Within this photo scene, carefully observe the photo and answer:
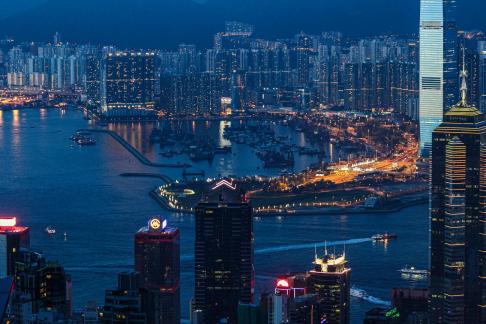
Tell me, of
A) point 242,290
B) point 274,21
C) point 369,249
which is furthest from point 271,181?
point 274,21

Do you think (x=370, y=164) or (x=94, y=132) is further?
(x=94, y=132)

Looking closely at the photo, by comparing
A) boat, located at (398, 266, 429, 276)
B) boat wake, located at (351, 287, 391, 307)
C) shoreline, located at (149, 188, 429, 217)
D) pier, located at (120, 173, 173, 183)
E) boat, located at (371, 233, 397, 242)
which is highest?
pier, located at (120, 173, 173, 183)

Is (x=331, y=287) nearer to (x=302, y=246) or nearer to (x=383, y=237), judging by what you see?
(x=302, y=246)

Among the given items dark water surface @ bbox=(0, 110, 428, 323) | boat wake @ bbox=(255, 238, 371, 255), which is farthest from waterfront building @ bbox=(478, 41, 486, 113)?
boat wake @ bbox=(255, 238, 371, 255)

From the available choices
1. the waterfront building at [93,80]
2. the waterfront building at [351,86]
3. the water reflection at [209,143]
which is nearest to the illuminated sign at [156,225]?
the water reflection at [209,143]

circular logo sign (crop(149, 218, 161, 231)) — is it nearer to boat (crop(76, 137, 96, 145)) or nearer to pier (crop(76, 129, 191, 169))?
pier (crop(76, 129, 191, 169))

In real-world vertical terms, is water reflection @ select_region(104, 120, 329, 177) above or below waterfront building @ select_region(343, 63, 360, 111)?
below

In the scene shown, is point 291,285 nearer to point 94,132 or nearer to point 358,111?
point 94,132

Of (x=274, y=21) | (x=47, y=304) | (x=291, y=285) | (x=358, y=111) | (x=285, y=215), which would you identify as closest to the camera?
(x=47, y=304)
